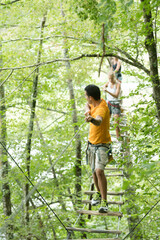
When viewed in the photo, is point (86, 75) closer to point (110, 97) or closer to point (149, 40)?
point (110, 97)

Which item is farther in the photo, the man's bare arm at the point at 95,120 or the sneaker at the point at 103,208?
the sneaker at the point at 103,208

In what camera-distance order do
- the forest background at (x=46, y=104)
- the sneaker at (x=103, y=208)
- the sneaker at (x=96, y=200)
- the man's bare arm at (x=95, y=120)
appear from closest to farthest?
the man's bare arm at (x=95, y=120)
the sneaker at (x=103, y=208)
the sneaker at (x=96, y=200)
the forest background at (x=46, y=104)

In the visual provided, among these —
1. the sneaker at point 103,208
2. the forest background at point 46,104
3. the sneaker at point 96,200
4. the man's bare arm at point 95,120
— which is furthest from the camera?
the forest background at point 46,104

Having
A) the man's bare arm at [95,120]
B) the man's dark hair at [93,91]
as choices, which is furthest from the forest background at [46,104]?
the man's bare arm at [95,120]

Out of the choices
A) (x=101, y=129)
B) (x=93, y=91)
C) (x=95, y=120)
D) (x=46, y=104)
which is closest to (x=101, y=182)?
(x=101, y=129)

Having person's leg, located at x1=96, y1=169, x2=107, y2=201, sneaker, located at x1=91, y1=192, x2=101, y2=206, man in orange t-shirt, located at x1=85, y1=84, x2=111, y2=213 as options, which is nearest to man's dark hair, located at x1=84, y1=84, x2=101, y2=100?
man in orange t-shirt, located at x1=85, y1=84, x2=111, y2=213

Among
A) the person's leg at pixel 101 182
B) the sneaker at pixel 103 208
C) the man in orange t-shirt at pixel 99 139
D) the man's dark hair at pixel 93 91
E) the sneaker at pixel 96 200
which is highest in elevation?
the man's dark hair at pixel 93 91

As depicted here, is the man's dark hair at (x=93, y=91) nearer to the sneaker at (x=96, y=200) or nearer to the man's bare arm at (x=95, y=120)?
the man's bare arm at (x=95, y=120)

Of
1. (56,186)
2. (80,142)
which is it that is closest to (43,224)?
(56,186)

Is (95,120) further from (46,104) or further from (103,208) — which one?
(46,104)

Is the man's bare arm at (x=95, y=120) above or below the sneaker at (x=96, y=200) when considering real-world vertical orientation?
above

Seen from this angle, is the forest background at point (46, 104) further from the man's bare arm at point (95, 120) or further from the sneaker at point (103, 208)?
the man's bare arm at point (95, 120)

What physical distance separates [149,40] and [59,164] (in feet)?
14.7

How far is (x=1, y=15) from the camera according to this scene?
18.7 ft
